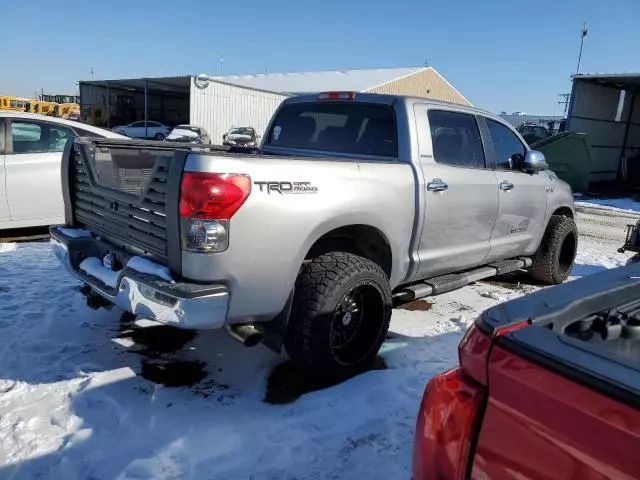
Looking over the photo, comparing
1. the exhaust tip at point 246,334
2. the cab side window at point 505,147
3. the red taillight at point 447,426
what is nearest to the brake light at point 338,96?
the cab side window at point 505,147

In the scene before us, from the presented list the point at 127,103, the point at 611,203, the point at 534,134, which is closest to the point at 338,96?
the point at 611,203

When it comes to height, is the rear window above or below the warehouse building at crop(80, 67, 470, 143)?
below

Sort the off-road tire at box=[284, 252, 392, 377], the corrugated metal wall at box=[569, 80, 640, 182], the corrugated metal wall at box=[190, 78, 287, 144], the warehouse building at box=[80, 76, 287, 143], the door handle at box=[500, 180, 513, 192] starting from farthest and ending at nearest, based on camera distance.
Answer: the warehouse building at box=[80, 76, 287, 143]
the corrugated metal wall at box=[190, 78, 287, 144]
the corrugated metal wall at box=[569, 80, 640, 182]
the door handle at box=[500, 180, 513, 192]
the off-road tire at box=[284, 252, 392, 377]

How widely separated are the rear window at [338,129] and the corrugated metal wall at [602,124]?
54.5ft

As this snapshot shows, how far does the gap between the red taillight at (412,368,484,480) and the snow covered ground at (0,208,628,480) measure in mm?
1325

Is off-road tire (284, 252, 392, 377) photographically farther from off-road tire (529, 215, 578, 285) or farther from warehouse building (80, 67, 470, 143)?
warehouse building (80, 67, 470, 143)

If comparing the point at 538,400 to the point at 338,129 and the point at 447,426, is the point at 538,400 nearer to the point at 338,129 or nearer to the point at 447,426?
the point at 447,426

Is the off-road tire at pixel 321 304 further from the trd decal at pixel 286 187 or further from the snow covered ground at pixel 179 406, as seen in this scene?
the trd decal at pixel 286 187

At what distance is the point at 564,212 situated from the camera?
608 cm

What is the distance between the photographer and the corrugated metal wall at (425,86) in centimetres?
4316

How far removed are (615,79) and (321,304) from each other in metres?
19.1

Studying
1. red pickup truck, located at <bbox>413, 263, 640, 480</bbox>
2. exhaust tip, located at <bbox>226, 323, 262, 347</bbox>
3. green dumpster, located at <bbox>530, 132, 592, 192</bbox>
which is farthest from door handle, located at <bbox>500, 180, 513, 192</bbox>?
green dumpster, located at <bbox>530, 132, 592, 192</bbox>

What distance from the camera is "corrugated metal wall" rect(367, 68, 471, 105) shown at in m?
43.2

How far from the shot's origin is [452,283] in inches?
166
